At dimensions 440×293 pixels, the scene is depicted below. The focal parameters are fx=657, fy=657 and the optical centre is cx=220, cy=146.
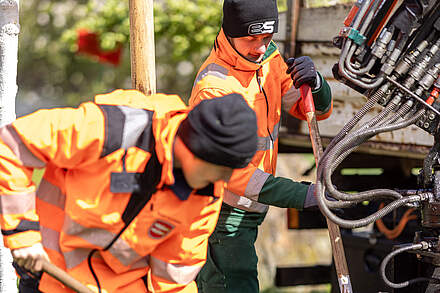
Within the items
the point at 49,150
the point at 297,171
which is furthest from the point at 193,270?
the point at 297,171

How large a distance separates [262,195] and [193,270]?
643 millimetres

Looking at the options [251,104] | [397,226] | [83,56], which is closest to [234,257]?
[251,104]

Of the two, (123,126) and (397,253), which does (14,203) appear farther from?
(397,253)

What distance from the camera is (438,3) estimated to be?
9.51 feet

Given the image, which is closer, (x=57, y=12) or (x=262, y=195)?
(x=262, y=195)

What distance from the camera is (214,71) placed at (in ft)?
10.4

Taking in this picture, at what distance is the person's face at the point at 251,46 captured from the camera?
122 inches

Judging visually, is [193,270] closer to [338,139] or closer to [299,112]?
Result: [338,139]

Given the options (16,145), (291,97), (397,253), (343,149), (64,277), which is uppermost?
(16,145)

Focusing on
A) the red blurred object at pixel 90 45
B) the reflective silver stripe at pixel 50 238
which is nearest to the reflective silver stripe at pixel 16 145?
the reflective silver stripe at pixel 50 238

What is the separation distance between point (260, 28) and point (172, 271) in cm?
121

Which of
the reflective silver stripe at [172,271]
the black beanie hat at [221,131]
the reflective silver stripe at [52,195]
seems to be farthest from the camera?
the reflective silver stripe at [172,271]

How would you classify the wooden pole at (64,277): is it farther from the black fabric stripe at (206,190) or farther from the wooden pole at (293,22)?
the wooden pole at (293,22)

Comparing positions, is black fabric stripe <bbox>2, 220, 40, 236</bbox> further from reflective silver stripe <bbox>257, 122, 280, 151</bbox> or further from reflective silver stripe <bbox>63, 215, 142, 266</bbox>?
reflective silver stripe <bbox>257, 122, 280, 151</bbox>
